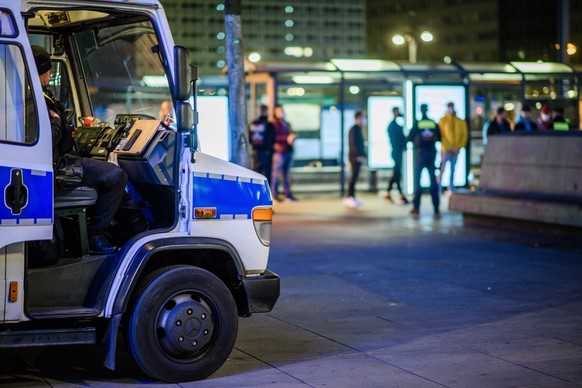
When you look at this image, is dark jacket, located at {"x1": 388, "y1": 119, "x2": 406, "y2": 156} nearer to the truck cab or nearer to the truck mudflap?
the truck cab

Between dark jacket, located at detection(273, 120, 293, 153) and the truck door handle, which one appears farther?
dark jacket, located at detection(273, 120, 293, 153)

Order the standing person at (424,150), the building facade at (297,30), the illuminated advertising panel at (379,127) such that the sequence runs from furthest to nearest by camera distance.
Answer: the building facade at (297,30) → the illuminated advertising panel at (379,127) → the standing person at (424,150)

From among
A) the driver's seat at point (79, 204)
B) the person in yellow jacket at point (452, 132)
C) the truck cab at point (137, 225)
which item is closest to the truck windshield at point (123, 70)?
the truck cab at point (137, 225)

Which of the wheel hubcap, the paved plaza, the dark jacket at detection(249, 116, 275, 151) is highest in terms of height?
the dark jacket at detection(249, 116, 275, 151)

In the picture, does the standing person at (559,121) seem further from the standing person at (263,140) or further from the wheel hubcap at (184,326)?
the wheel hubcap at (184,326)

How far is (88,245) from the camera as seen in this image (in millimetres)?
7516

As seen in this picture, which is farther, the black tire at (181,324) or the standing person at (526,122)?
the standing person at (526,122)

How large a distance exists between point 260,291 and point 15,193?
6.31 ft

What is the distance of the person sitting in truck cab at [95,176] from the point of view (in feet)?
23.9

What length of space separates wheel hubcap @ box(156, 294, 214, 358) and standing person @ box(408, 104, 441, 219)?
474 inches

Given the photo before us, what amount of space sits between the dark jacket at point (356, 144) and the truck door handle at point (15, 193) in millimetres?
15408

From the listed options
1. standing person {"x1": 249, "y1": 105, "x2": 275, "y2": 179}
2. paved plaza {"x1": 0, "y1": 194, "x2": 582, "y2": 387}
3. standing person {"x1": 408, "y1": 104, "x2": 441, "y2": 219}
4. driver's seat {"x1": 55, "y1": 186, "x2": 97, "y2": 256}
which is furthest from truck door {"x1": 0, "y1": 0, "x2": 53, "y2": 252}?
standing person {"x1": 249, "y1": 105, "x2": 275, "y2": 179}

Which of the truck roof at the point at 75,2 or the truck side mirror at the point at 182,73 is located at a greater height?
the truck roof at the point at 75,2

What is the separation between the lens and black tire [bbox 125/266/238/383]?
292 inches
